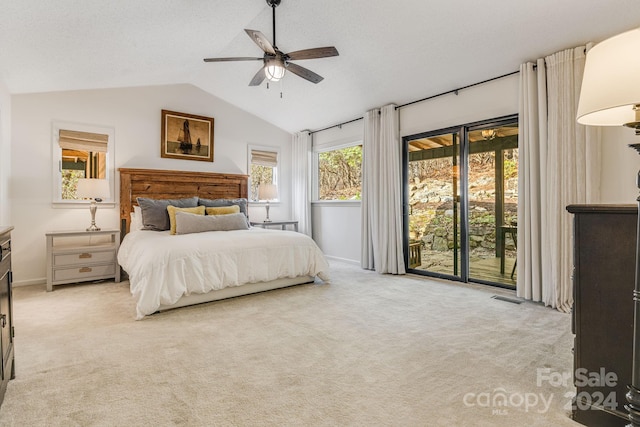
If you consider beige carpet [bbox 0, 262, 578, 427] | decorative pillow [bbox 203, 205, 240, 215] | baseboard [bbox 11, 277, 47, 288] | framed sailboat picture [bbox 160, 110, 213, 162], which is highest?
framed sailboat picture [bbox 160, 110, 213, 162]

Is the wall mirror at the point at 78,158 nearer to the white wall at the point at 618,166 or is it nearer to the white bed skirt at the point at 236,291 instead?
the white bed skirt at the point at 236,291

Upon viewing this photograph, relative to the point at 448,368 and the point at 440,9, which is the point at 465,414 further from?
the point at 440,9

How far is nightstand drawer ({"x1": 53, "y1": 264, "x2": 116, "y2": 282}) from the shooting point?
153 inches

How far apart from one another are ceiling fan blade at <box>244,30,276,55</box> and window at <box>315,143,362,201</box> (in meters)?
2.96

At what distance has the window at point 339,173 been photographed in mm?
5754

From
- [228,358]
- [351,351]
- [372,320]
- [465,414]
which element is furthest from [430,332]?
[228,358]

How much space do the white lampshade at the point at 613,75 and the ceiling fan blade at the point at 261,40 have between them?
219 centimetres

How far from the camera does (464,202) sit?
4184 millimetres

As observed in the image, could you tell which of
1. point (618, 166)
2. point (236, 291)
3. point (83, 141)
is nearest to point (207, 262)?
point (236, 291)

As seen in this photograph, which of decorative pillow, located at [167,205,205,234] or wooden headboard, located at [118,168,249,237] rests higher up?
wooden headboard, located at [118,168,249,237]

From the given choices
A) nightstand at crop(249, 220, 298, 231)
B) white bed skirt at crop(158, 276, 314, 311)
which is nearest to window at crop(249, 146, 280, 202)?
nightstand at crop(249, 220, 298, 231)

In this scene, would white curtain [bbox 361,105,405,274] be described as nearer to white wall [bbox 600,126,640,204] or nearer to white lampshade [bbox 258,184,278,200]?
white lampshade [bbox 258,184,278,200]

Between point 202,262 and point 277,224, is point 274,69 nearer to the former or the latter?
point 202,262

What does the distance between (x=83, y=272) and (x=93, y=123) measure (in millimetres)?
2054
